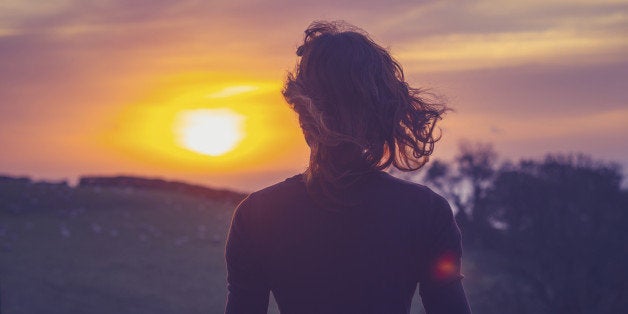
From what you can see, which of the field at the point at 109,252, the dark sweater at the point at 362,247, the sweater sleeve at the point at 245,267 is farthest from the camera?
the field at the point at 109,252

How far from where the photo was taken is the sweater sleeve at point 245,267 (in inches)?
107

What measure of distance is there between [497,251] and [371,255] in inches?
440

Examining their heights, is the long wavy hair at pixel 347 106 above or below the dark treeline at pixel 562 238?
above

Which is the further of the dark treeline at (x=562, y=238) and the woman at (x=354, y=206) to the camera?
the dark treeline at (x=562, y=238)

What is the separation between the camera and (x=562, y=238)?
12.4 metres

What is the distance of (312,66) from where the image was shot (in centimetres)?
256

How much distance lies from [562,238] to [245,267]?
10397 millimetres

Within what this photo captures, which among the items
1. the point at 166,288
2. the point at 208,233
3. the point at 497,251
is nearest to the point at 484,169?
the point at 497,251

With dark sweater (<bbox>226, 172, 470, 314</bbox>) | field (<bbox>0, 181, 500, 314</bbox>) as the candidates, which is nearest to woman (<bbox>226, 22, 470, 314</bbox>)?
dark sweater (<bbox>226, 172, 470, 314</bbox>)

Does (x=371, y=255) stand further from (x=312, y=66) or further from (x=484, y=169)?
(x=484, y=169)

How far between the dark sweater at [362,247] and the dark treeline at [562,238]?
9703mm

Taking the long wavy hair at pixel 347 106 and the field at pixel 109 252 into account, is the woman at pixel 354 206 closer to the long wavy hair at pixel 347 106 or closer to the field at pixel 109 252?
the long wavy hair at pixel 347 106

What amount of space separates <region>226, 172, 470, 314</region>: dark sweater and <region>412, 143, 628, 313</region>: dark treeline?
9.70 m

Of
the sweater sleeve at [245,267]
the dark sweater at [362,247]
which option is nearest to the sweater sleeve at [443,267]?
the dark sweater at [362,247]
